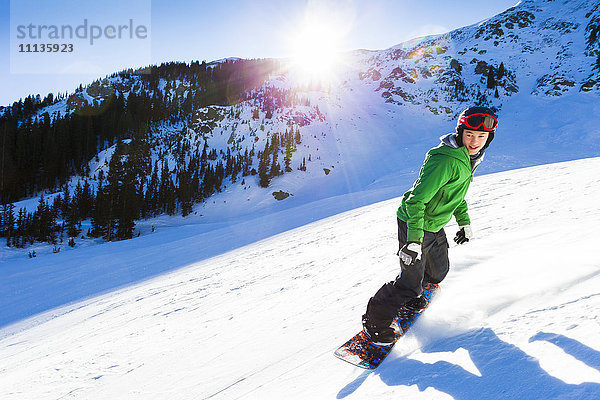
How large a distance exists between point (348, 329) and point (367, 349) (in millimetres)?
595

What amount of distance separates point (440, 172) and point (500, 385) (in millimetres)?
1520

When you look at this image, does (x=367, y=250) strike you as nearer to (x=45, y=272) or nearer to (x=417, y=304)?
(x=417, y=304)

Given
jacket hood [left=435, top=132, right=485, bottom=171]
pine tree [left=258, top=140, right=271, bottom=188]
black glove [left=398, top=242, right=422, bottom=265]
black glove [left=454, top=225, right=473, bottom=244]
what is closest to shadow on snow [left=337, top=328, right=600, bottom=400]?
black glove [left=398, top=242, right=422, bottom=265]

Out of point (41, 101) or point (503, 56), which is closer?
point (503, 56)

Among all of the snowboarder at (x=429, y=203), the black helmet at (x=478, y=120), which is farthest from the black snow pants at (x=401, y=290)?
the black helmet at (x=478, y=120)

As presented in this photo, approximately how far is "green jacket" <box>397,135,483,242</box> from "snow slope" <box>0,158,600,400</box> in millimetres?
895

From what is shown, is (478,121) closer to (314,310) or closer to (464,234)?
(464,234)

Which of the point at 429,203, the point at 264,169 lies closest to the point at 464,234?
the point at 429,203

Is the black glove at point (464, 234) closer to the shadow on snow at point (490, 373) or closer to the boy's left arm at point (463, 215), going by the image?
the boy's left arm at point (463, 215)

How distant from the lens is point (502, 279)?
9.94ft

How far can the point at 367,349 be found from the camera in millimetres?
2521

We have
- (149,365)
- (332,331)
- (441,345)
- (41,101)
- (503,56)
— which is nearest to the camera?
(441,345)

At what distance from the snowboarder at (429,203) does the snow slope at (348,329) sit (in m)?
0.33

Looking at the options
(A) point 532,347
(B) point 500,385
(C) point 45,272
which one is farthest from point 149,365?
(C) point 45,272
